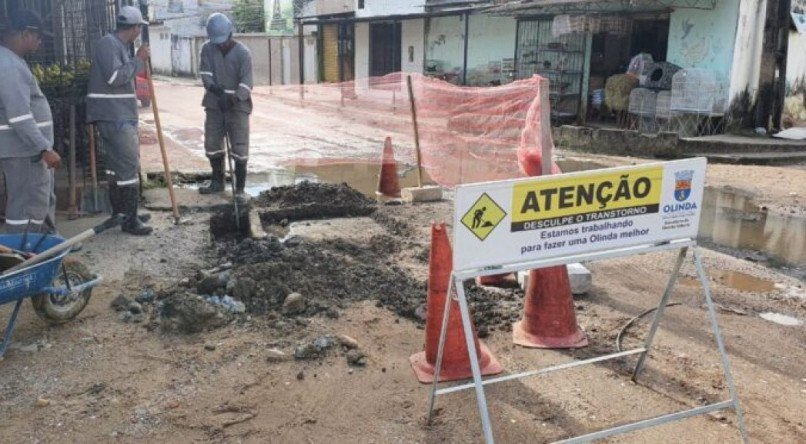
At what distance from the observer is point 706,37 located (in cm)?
1476

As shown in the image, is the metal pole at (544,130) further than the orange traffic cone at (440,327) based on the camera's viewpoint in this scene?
Yes

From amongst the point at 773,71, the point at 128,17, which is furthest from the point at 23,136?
the point at 773,71

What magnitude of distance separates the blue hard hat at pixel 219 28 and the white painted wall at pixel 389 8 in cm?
1556

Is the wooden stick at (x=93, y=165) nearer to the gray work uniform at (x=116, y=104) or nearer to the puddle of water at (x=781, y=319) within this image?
the gray work uniform at (x=116, y=104)

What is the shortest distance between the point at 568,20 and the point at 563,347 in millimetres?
12880

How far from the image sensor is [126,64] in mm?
6609

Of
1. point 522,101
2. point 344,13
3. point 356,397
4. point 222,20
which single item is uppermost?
point 344,13

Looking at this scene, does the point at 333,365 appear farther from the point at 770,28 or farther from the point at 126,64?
the point at 770,28

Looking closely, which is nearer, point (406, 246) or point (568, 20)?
point (406, 246)

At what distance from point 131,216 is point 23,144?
1.69 m

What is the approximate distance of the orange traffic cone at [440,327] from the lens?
426cm

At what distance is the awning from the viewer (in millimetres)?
14547

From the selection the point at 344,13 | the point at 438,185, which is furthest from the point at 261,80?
the point at 438,185

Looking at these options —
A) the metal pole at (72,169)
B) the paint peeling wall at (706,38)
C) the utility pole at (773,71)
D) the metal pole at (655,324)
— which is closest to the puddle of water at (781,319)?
the metal pole at (655,324)
